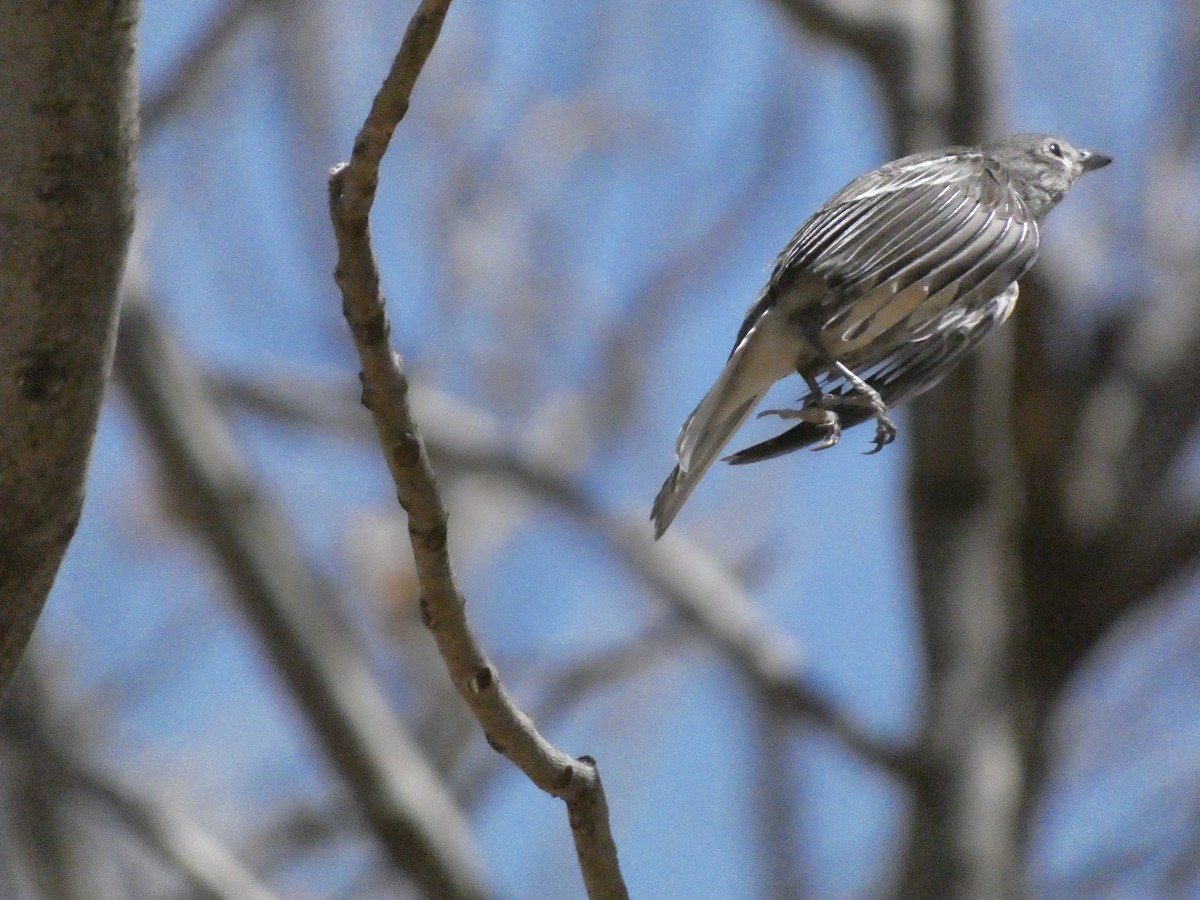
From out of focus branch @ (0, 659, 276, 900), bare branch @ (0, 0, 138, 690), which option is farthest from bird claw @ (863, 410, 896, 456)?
out of focus branch @ (0, 659, 276, 900)

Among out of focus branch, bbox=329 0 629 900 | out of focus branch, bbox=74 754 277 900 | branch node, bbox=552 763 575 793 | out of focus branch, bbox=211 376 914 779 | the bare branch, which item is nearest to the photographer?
out of focus branch, bbox=329 0 629 900

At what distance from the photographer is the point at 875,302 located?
1.52 m

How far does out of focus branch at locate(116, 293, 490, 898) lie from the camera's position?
401 centimetres

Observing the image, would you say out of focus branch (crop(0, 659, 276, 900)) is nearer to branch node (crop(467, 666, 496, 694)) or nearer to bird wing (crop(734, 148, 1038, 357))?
branch node (crop(467, 666, 496, 694))

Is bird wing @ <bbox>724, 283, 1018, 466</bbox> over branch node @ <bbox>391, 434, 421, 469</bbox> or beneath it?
beneath

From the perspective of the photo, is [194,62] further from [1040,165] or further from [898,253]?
[898,253]

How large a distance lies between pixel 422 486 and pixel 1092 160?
1579mm

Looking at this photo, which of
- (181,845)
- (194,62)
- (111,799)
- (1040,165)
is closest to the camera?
(1040,165)

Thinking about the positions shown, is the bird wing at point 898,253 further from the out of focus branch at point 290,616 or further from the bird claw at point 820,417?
the out of focus branch at point 290,616

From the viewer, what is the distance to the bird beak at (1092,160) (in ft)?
8.00

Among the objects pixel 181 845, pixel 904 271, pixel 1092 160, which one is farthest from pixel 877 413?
pixel 181 845

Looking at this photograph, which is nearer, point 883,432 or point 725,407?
point 883,432

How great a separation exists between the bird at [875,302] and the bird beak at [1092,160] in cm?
80

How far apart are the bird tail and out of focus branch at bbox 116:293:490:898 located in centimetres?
256
